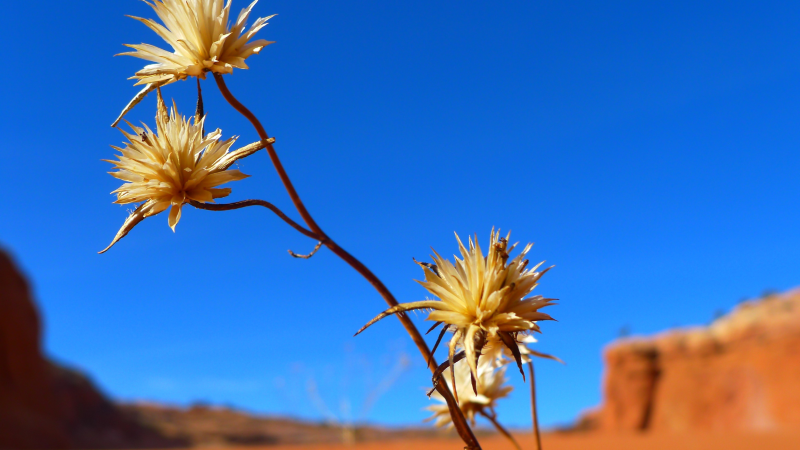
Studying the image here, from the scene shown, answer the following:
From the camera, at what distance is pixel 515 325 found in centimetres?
88

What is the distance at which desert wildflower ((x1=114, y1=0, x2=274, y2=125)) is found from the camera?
98 cm

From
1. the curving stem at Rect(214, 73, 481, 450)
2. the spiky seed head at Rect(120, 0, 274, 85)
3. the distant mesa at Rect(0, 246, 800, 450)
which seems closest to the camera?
the curving stem at Rect(214, 73, 481, 450)

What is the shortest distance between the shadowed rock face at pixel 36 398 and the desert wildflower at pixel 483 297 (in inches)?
978

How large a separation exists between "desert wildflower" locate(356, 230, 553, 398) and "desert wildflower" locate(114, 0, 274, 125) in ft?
1.55

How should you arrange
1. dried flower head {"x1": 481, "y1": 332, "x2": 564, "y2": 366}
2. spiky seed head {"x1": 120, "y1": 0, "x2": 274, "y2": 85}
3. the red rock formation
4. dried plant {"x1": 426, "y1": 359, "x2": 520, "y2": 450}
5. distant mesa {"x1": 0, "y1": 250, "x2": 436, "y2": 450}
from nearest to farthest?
spiky seed head {"x1": 120, "y1": 0, "x2": 274, "y2": 85}
dried flower head {"x1": 481, "y1": 332, "x2": 564, "y2": 366}
dried plant {"x1": 426, "y1": 359, "x2": 520, "y2": 450}
distant mesa {"x1": 0, "y1": 250, "x2": 436, "y2": 450}
the red rock formation

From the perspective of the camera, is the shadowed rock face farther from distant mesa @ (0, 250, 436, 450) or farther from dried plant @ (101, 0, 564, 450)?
dried plant @ (101, 0, 564, 450)

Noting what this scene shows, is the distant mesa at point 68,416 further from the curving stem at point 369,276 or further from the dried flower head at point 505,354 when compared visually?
the curving stem at point 369,276

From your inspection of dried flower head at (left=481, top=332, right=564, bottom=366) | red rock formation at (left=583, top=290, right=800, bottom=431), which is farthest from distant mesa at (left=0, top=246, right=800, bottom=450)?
dried flower head at (left=481, top=332, right=564, bottom=366)

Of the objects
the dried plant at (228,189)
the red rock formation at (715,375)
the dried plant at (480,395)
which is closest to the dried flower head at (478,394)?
the dried plant at (480,395)

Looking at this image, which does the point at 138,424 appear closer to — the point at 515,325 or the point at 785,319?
the point at 785,319

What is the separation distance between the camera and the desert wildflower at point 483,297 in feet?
2.87

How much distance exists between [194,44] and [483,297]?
640mm

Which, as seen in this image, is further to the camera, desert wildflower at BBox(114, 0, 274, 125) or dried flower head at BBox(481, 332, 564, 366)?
dried flower head at BBox(481, 332, 564, 366)

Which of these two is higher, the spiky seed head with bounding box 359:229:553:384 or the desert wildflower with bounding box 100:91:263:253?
the desert wildflower with bounding box 100:91:263:253
